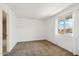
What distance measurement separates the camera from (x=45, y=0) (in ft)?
2.85

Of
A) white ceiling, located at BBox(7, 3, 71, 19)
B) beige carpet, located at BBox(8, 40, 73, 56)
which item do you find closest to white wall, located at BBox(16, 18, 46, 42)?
beige carpet, located at BBox(8, 40, 73, 56)

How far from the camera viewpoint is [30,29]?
8.12 meters

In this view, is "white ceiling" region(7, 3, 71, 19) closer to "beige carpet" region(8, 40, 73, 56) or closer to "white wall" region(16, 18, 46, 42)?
"beige carpet" region(8, 40, 73, 56)

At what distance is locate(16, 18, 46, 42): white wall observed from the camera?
7.57 m

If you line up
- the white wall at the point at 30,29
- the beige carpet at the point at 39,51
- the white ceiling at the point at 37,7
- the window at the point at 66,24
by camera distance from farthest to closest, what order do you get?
the white wall at the point at 30,29
the window at the point at 66,24
the beige carpet at the point at 39,51
the white ceiling at the point at 37,7

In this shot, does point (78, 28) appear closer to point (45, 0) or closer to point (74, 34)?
point (74, 34)

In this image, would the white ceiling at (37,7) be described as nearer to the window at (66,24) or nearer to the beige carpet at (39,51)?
the window at (66,24)

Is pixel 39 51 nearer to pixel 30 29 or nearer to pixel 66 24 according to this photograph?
pixel 66 24

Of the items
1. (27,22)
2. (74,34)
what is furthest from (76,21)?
(27,22)

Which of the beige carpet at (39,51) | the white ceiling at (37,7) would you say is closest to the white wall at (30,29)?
the beige carpet at (39,51)

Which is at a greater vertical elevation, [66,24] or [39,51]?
[66,24]

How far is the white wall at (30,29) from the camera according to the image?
7574 millimetres

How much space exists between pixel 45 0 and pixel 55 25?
5599mm

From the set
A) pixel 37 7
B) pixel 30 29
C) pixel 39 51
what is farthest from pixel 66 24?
pixel 30 29
